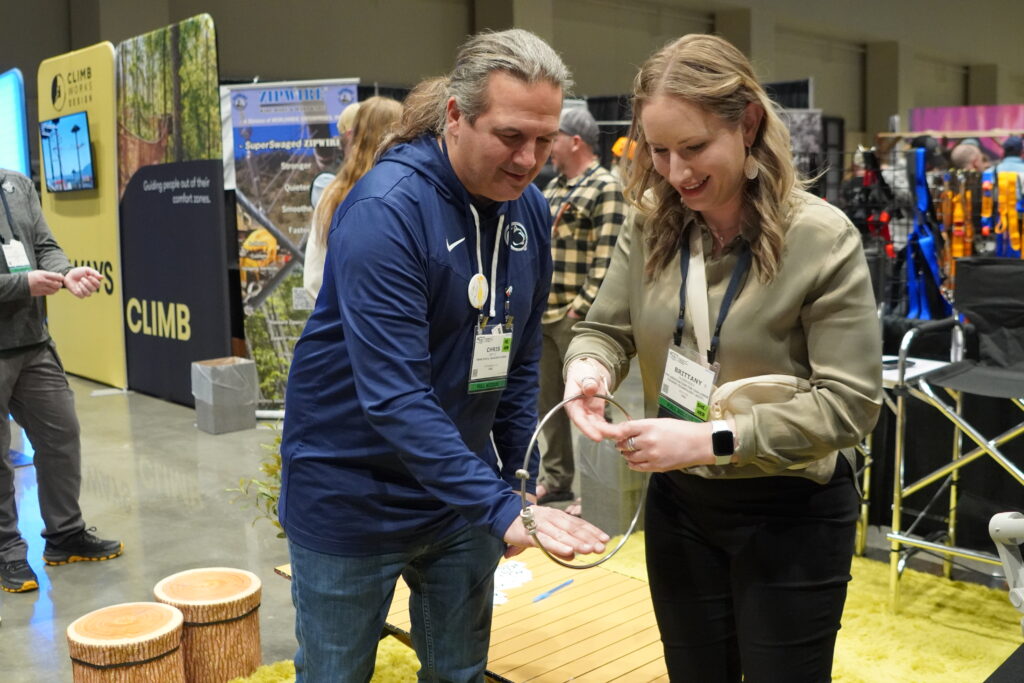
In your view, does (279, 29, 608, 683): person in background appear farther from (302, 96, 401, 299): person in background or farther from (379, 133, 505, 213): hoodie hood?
(302, 96, 401, 299): person in background

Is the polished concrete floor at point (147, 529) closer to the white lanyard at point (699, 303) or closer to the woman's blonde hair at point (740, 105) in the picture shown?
the white lanyard at point (699, 303)

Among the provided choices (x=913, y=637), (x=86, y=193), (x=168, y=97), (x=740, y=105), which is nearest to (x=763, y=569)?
(x=740, y=105)

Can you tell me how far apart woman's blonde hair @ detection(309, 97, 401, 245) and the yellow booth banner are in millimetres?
4471

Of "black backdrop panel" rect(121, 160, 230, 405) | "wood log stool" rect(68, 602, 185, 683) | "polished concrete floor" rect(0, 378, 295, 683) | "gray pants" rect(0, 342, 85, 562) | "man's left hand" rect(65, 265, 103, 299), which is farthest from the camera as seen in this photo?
"black backdrop panel" rect(121, 160, 230, 405)

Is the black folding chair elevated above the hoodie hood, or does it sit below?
below

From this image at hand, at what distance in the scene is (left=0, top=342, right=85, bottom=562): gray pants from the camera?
361cm

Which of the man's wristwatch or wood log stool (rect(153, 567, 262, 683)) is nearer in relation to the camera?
the man's wristwatch

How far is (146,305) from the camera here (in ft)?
23.5

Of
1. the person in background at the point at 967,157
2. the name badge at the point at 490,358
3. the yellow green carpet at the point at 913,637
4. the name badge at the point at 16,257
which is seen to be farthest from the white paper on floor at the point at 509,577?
the person in background at the point at 967,157

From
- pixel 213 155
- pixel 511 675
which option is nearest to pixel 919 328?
pixel 511 675

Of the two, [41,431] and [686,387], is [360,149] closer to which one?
[41,431]

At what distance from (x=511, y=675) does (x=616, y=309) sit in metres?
1.27

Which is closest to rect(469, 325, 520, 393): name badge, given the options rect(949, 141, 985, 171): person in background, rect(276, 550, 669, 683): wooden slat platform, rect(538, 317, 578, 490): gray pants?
rect(276, 550, 669, 683): wooden slat platform

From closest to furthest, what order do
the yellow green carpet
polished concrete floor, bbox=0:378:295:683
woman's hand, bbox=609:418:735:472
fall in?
woman's hand, bbox=609:418:735:472 → the yellow green carpet → polished concrete floor, bbox=0:378:295:683
